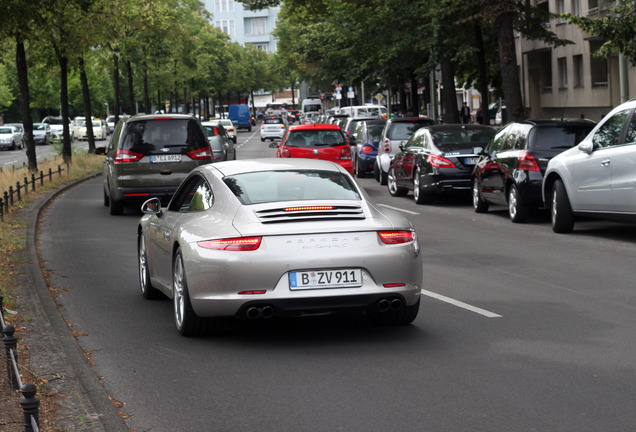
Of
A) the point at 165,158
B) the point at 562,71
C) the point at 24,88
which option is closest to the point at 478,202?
the point at 165,158

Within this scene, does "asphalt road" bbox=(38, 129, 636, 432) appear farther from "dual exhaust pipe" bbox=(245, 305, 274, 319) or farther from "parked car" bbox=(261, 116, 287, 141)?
"parked car" bbox=(261, 116, 287, 141)

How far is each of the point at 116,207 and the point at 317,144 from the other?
19.4 feet

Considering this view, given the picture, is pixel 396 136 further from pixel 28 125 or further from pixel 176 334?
pixel 176 334

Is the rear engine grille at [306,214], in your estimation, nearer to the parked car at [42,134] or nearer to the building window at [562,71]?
the building window at [562,71]

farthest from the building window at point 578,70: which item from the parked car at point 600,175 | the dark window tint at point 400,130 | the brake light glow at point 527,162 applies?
the parked car at point 600,175

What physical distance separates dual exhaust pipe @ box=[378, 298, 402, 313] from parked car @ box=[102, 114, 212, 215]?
12195 millimetres

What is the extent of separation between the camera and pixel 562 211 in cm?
1578

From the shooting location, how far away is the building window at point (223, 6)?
607 feet

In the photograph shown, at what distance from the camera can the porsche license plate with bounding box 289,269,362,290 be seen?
7758 millimetres

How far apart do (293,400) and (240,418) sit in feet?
1.61

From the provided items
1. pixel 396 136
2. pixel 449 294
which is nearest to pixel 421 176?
pixel 396 136

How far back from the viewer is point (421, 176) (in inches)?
861

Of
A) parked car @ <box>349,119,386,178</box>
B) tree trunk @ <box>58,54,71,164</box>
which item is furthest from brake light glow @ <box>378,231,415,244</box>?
Result: tree trunk @ <box>58,54,71,164</box>

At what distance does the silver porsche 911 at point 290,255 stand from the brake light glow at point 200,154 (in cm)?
1136
